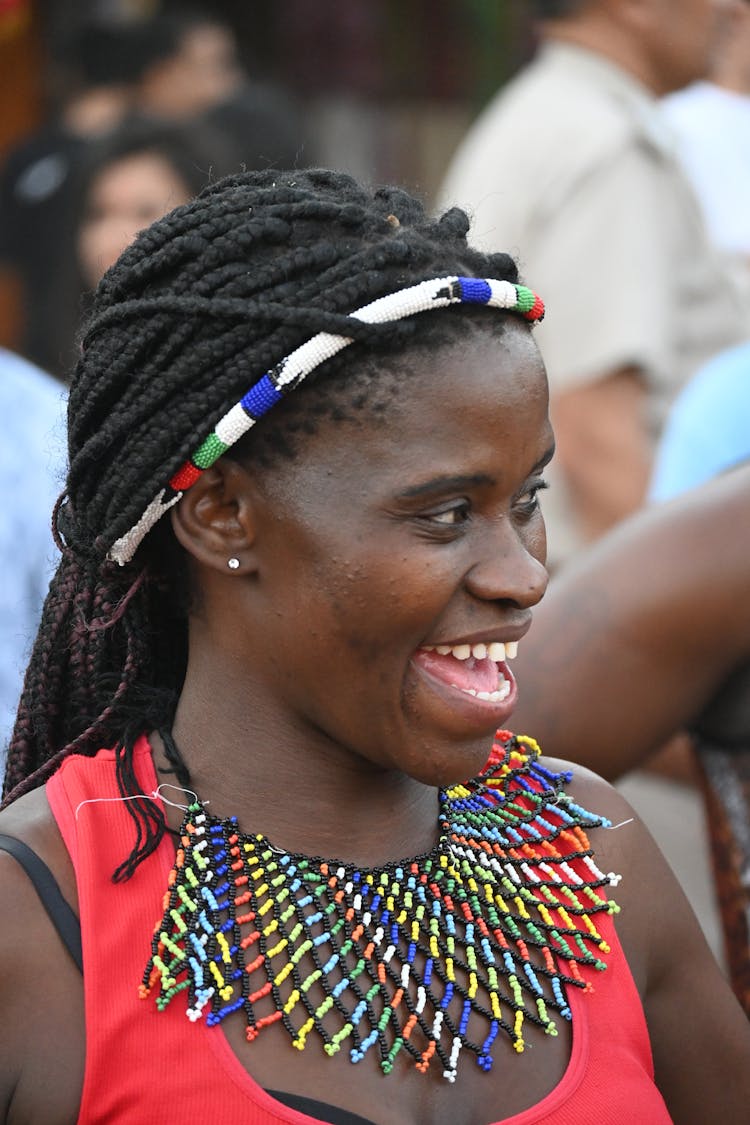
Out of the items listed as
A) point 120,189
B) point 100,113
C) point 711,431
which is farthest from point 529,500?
point 100,113

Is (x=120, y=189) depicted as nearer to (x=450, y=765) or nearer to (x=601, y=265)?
(x=601, y=265)

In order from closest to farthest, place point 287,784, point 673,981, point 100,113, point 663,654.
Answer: point 287,784 → point 673,981 → point 663,654 → point 100,113

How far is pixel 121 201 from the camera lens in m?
5.87

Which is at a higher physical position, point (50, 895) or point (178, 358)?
point (178, 358)

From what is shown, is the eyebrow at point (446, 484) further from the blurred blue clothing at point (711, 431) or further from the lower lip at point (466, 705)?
the blurred blue clothing at point (711, 431)

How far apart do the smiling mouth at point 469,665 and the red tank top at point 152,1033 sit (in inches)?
15.3

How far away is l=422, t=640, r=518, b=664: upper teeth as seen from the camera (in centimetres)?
201

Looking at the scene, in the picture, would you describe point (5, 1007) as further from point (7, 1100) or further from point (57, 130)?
point (57, 130)

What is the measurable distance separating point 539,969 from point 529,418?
0.68 meters

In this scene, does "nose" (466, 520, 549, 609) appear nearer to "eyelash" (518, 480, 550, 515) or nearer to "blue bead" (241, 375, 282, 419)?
"eyelash" (518, 480, 550, 515)

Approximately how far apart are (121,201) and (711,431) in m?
2.98

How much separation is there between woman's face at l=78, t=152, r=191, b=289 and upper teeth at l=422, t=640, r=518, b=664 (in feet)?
12.5

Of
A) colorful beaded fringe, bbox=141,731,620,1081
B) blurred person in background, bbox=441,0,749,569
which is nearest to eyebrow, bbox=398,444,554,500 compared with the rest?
colorful beaded fringe, bbox=141,731,620,1081

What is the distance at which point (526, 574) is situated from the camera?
2006 millimetres
